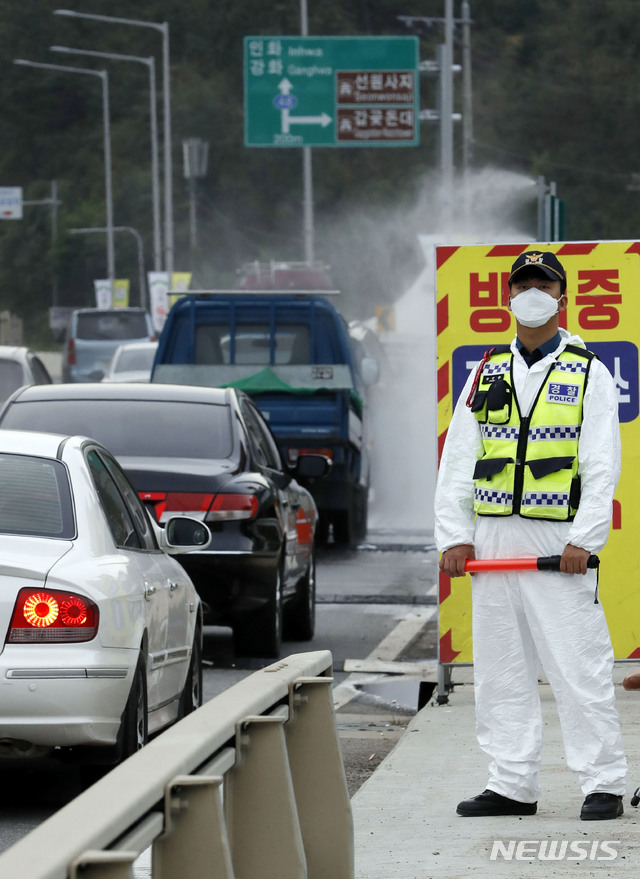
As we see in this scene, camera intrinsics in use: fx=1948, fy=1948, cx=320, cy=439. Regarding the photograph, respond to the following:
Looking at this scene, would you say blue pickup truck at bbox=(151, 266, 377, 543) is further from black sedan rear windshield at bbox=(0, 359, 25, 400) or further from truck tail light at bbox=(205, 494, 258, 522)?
truck tail light at bbox=(205, 494, 258, 522)

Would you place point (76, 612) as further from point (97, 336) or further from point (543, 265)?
point (97, 336)

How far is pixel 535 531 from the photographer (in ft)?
18.9

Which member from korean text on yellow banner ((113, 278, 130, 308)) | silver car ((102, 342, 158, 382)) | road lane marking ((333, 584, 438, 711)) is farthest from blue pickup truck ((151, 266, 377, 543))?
korean text on yellow banner ((113, 278, 130, 308))

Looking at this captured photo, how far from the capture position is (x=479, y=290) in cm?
848

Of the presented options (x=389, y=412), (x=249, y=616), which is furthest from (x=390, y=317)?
(x=249, y=616)

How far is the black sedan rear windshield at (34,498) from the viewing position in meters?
6.62

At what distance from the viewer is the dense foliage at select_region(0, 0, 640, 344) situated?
9031cm

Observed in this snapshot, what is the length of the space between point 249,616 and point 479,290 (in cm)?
282

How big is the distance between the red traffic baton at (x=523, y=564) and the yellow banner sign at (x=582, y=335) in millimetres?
2697

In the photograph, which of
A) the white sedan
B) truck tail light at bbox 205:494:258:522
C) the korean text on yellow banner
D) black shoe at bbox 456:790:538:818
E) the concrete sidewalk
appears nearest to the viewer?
the concrete sidewalk

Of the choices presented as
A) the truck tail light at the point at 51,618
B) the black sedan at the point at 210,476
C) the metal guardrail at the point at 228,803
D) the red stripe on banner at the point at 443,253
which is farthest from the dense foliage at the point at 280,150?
the metal guardrail at the point at 228,803

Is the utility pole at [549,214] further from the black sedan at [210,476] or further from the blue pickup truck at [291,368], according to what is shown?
the black sedan at [210,476]

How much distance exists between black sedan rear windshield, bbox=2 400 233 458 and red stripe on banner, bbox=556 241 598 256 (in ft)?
9.36

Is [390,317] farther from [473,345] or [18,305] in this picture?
[18,305]
